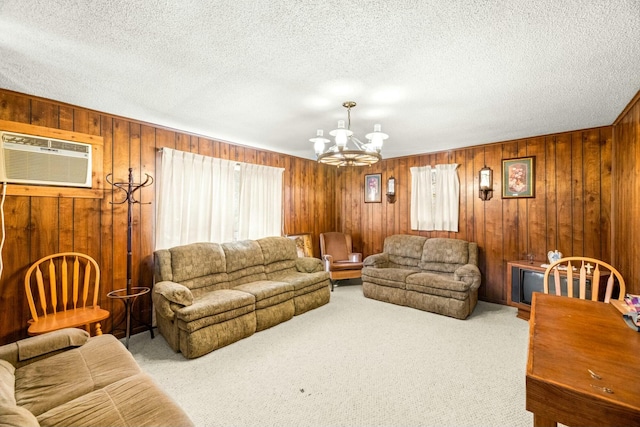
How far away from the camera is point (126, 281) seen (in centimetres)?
328

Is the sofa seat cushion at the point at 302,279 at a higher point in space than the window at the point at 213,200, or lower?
lower

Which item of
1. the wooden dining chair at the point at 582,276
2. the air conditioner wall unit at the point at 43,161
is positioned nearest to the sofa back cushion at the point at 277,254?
the air conditioner wall unit at the point at 43,161

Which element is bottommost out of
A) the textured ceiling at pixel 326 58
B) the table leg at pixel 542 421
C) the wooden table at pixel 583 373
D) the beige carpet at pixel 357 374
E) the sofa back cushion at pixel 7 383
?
the beige carpet at pixel 357 374

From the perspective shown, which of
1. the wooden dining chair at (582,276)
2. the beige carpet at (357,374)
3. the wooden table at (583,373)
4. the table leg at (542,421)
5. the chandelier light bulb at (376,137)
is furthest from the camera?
the chandelier light bulb at (376,137)

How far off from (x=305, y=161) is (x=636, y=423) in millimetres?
5325

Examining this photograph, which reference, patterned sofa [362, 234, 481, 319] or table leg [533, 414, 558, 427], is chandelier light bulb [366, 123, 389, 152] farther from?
table leg [533, 414, 558, 427]

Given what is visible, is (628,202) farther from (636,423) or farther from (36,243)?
(36,243)

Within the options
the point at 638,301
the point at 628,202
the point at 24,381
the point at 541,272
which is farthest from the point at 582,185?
the point at 24,381

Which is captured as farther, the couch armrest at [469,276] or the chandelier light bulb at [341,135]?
the couch armrest at [469,276]

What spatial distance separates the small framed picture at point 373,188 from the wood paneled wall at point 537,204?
40 centimetres

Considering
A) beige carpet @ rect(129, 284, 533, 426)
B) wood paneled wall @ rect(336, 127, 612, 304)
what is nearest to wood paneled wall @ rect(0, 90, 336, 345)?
beige carpet @ rect(129, 284, 533, 426)

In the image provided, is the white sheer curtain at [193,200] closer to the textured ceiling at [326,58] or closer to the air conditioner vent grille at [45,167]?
the textured ceiling at [326,58]

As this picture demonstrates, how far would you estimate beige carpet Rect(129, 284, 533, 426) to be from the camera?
6.56 feet

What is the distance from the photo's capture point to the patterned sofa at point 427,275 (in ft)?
12.7
